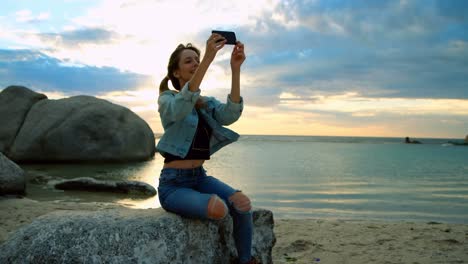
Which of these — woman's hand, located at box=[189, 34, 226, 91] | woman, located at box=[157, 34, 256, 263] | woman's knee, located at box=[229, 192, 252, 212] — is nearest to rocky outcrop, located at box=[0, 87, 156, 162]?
woman, located at box=[157, 34, 256, 263]

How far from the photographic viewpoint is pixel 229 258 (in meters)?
3.86

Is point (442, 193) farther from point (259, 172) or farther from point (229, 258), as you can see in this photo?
point (229, 258)

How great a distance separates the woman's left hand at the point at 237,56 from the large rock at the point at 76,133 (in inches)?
611

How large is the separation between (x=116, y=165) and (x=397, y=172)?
40.2ft

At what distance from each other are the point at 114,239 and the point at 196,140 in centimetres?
108

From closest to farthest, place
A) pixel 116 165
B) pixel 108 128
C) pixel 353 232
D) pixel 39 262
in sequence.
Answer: pixel 39 262, pixel 353 232, pixel 116 165, pixel 108 128

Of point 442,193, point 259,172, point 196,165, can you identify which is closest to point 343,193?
point 442,193

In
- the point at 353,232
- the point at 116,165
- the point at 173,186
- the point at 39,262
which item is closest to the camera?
the point at 39,262

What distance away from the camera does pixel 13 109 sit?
1934cm

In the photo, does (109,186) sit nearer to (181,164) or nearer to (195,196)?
(181,164)

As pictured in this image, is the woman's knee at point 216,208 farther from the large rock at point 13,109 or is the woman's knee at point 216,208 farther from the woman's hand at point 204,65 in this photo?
the large rock at point 13,109

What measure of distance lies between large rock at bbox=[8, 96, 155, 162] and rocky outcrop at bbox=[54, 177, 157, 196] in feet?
24.5

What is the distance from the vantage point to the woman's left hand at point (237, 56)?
3.76 metres

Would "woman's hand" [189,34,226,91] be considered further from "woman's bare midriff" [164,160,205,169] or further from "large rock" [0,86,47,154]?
"large rock" [0,86,47,154]
